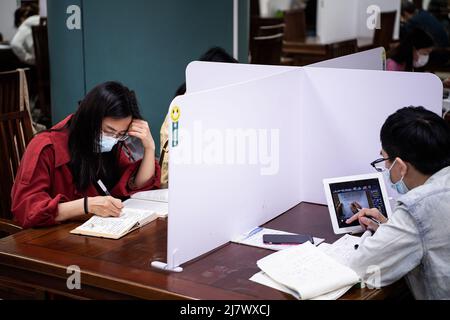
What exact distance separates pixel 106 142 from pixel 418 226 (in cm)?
115

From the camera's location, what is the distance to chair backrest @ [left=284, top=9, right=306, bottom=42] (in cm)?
761

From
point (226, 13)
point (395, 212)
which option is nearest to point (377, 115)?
point (395, 212)

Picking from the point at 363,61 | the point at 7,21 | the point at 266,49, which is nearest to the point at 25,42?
the point at 7,21

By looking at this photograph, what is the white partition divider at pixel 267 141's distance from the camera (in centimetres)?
193

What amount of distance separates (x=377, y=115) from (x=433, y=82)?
0.74ft

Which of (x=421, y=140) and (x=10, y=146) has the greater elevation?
(x=421, y=140)

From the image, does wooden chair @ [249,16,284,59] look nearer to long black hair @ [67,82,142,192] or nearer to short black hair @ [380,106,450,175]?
long black hair @ [67,82,142,192]

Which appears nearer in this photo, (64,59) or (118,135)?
(118,135)

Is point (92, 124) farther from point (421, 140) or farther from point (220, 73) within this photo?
point (421, 140)

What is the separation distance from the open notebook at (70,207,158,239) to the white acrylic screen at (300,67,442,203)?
661mm

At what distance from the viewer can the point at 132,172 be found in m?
2.70

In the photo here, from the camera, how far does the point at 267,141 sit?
2357 millimetres

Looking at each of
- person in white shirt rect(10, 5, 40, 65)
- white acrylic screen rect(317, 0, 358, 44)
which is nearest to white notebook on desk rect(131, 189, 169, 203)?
person in white shirt rect(10, 5, 40, 65)
